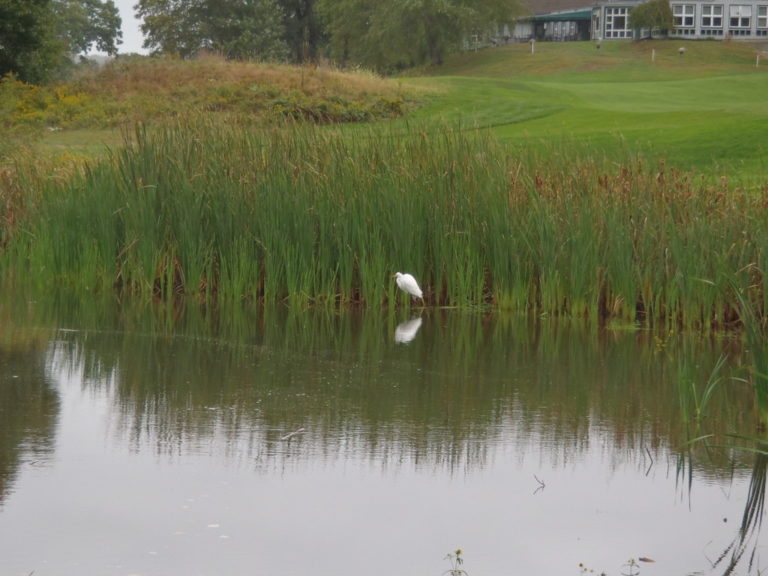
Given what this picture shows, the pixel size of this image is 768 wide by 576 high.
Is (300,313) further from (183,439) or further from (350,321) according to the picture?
(183,439)

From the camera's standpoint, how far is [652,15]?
2346 inches

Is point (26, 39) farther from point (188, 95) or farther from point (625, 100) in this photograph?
point (625, 100)

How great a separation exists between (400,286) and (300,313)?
2.95 ft

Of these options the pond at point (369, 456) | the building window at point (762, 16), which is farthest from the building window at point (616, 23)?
the pond at point (369, 456)

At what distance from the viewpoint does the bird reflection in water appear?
9586 mm

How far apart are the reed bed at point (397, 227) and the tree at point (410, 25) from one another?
4265 cm

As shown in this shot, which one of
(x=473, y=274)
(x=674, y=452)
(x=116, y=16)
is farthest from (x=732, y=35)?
(x=674, y=452)

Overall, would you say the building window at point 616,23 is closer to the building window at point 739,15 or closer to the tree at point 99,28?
the building window at point 739,15

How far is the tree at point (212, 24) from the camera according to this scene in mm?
57719

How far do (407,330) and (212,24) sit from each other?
50949mm

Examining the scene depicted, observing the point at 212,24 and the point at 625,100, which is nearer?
the point at 625,100

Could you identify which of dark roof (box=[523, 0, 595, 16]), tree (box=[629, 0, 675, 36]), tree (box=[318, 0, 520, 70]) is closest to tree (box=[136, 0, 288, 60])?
tree (box=[318, 0, 520, 70])

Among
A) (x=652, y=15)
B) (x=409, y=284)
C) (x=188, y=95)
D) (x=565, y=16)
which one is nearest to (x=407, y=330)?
(x=409, y=284)

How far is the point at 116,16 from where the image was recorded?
8644cm
